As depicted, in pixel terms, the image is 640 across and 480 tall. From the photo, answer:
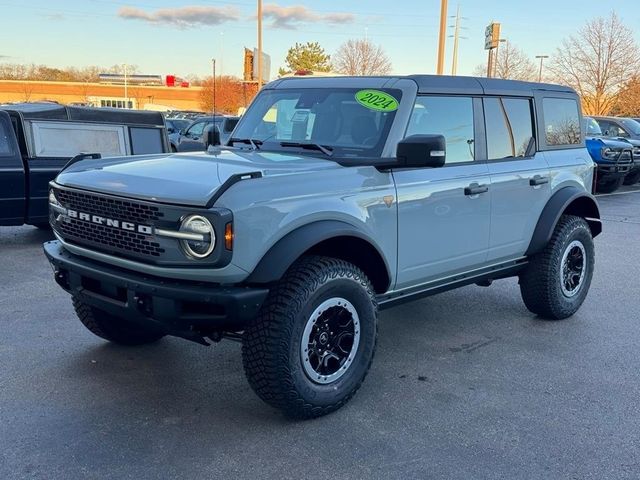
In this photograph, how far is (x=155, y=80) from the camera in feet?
290

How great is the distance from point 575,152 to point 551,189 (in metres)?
0.66

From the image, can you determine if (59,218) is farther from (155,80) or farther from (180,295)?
(155,80)

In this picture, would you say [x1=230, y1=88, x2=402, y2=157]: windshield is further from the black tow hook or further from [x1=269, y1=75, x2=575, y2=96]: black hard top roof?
the black tow hook

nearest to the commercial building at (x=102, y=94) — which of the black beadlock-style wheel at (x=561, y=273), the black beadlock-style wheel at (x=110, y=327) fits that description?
the black beadlock-style wheel at (x=561, y=273)

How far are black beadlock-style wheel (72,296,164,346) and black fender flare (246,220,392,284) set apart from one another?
4.52 ft

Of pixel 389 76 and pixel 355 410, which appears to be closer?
pixel 355 410

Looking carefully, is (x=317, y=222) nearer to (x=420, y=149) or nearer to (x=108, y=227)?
(x=420, y=149)

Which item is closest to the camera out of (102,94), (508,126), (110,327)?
(110,327)

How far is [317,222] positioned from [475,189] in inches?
59.1

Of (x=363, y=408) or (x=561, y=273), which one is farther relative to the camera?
(x=561, y=273)

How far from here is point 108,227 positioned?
357 centimetres

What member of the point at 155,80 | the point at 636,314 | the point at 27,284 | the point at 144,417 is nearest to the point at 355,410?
the point at 144,417

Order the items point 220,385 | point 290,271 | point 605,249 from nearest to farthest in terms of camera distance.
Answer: point 290,271 → point 220,385 → point 605,249

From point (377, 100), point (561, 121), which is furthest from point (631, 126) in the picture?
point (377, 100)
